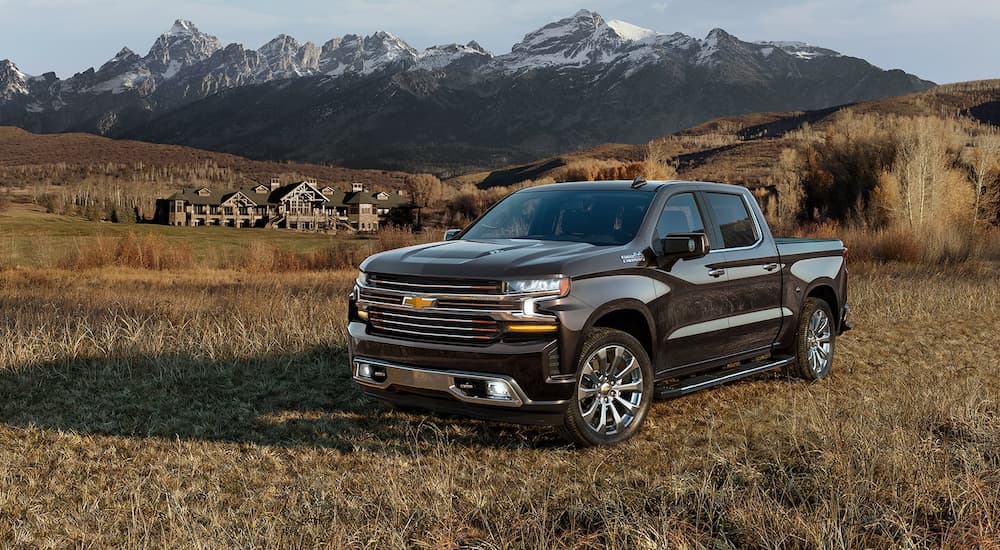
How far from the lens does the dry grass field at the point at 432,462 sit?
4.31m

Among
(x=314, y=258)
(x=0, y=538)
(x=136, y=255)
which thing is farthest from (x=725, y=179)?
(x=0, y=538)

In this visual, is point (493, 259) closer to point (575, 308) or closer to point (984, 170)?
point (575, 308)

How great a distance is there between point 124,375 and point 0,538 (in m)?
3.99

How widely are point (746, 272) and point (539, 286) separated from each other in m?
2.71

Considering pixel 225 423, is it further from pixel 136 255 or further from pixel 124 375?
pixel 136 255

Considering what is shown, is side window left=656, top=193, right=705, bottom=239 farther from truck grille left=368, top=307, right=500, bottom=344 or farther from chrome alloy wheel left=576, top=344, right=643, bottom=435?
truck grille left=368, top=307, right=500, bottom=344

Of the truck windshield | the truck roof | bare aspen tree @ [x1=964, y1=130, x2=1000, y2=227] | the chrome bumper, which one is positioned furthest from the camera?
bare aspen tree @ [x1=964, y1=130, x2=1000, y2=227]

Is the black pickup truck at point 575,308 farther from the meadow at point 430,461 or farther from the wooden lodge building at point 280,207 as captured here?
the wooden lodge building at point 280,207

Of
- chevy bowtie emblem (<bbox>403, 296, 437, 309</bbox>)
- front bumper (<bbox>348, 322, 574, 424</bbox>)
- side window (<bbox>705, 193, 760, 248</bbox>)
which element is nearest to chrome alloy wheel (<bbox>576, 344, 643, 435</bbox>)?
front bumper (<bbox>348, 322, 574, 424</bbox>)

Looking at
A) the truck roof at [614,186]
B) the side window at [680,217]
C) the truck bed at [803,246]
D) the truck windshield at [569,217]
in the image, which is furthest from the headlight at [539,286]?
the truck bed at [803,246]

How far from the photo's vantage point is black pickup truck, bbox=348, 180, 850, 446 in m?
5.41

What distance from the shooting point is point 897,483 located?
484cm

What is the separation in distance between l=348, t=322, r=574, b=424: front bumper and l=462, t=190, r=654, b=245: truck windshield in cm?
137

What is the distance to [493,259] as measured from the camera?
564cm
